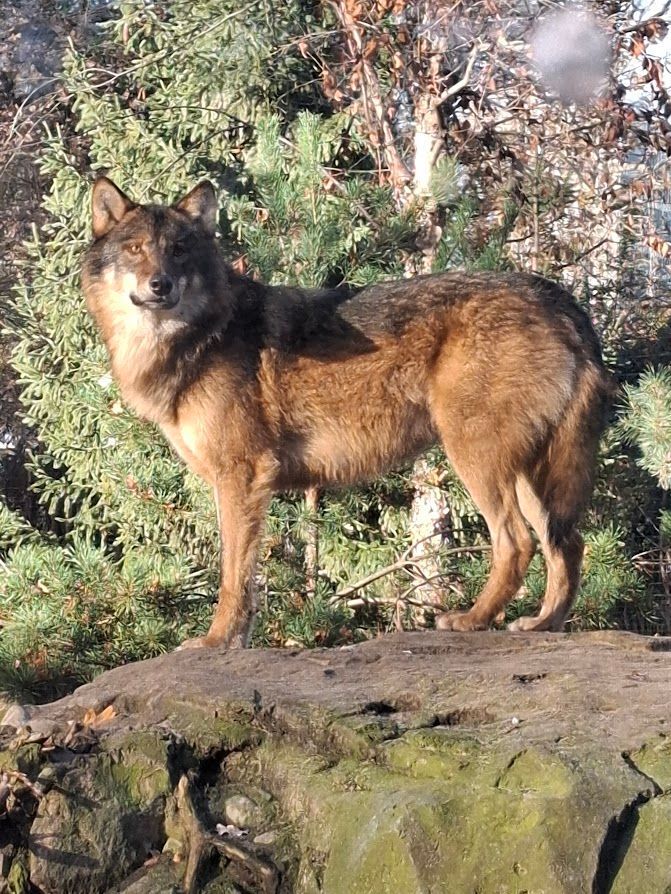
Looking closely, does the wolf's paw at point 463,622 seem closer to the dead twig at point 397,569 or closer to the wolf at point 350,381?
the wolf at point 350,381

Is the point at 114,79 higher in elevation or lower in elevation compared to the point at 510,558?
higher

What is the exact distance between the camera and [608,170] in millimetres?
9438

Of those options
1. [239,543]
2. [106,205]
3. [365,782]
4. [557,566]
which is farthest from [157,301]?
[365,782]

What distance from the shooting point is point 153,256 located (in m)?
5.68

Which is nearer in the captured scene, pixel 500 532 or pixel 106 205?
pixel 500 532

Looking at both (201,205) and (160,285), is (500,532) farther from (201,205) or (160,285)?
(201,205)

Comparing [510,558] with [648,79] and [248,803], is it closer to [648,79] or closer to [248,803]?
[248,803]

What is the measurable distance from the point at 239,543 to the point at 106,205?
193cm

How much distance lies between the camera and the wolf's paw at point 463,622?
18.4ft

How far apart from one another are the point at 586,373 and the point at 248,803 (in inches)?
123

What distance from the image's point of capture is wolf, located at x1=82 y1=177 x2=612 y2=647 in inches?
225

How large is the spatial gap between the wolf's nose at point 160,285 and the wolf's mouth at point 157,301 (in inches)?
0.8

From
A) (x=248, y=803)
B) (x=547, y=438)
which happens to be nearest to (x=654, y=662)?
(x=547, y=438)

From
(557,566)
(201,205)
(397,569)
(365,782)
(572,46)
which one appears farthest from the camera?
(572,46)
